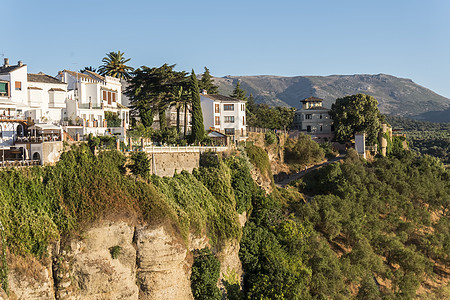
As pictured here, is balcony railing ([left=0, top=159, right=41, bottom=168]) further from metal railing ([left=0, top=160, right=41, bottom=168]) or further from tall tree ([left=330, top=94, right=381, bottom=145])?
tall tree ([left=330, top=94, right=381, bottom=145])

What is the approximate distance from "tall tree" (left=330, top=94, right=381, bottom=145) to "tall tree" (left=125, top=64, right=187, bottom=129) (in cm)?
3446

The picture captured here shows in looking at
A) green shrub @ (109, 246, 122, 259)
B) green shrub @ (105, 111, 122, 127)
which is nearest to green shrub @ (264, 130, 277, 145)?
green shrub @ (105, 111, 122, 127)

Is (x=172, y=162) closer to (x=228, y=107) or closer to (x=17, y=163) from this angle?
(x=17, y=163)

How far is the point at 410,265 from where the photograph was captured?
60375 mm

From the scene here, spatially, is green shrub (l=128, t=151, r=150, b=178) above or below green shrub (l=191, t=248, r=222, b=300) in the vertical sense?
above

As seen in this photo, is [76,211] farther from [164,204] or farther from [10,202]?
[164,204]

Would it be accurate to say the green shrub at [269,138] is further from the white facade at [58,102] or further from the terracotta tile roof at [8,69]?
the terracotta tile roof at [8,69]

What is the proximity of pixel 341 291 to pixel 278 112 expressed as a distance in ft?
136

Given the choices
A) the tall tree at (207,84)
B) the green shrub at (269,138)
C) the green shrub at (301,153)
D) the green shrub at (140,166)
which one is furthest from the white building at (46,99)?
the green shrub at (301,153)

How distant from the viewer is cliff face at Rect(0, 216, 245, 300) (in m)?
33.9

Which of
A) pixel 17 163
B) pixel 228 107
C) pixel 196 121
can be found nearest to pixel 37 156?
pixel 17 163

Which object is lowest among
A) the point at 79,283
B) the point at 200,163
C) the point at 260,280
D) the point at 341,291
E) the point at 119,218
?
the point at 341,291

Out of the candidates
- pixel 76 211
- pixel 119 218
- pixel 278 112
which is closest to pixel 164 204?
pixel 119 218

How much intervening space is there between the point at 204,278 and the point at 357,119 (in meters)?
53.5
